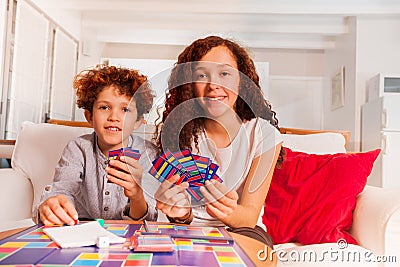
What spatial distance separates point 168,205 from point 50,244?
0.29 meters

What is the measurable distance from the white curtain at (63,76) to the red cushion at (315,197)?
3.50 metres

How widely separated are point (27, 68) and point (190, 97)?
3.24 m

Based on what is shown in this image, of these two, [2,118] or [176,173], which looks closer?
[176,173]

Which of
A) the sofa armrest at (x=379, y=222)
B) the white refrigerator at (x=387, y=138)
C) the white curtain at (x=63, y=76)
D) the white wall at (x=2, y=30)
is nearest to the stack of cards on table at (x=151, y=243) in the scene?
the sofa armrest at (x=379, y=222)

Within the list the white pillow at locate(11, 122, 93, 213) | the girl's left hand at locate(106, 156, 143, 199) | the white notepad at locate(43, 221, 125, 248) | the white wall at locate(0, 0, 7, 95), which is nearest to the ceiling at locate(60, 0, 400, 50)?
the white wall at locate(0, 0, 7, 95)

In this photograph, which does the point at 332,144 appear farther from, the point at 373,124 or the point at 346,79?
the point at 346,79

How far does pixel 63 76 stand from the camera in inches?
192

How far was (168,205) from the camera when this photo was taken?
100 centimetres

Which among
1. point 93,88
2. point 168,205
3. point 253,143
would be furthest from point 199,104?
point 93,88

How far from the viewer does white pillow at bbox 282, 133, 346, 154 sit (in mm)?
1774

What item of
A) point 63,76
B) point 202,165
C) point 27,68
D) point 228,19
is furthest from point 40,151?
point 228,19

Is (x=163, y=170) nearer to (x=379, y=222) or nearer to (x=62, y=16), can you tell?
(x=379, y=222)

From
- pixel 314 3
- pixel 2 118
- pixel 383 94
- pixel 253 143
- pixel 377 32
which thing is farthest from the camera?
pixel 377 32

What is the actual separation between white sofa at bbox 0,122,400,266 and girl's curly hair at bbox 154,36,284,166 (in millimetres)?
80
